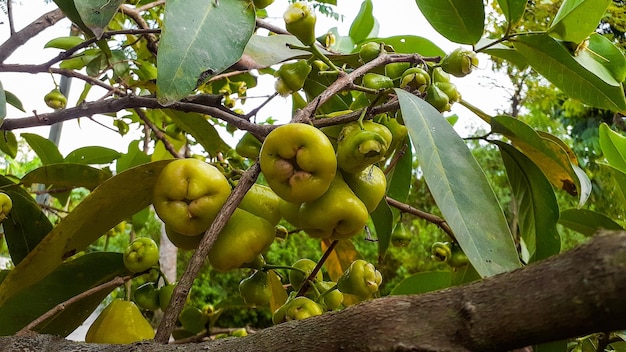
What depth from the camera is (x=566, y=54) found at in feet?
2.73

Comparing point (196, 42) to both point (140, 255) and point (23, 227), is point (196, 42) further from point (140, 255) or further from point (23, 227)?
point (23, 227)

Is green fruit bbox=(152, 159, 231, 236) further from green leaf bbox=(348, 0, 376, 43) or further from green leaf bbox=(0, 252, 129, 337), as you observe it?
green leaf bbox=(348, 0, 376, 43)

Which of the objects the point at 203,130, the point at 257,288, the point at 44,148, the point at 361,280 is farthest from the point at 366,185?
the point at 44,148

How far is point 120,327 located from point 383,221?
41 centimetres

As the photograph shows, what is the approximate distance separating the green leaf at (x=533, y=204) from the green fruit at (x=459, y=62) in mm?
123

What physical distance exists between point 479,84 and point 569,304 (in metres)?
2.21

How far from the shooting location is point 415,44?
1121 millimetres

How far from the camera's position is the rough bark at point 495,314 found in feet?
0.83

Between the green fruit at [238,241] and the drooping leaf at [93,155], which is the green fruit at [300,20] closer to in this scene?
the green fruit at [238,241]

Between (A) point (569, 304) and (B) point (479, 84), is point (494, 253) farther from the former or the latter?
(B) point (479, 84)

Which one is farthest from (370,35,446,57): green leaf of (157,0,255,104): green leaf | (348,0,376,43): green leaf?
(157,0,255,104): green leaf

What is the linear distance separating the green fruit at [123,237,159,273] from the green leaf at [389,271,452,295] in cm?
50

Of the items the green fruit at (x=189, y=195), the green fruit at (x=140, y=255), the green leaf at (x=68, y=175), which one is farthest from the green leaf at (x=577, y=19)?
the green leaf at (x=68, y=175)

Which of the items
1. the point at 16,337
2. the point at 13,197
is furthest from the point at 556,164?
the point at 13,197
